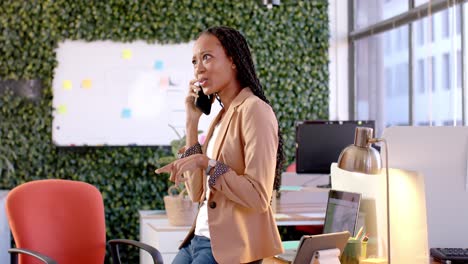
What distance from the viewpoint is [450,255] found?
271 centimetres

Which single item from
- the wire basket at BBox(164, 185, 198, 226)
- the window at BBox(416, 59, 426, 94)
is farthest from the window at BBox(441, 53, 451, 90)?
the wire basket at BBox(164, 185, 198, 226)

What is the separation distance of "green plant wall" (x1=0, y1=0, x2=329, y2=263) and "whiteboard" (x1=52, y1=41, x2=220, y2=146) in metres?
0.10

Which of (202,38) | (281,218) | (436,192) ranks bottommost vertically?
(281,218)

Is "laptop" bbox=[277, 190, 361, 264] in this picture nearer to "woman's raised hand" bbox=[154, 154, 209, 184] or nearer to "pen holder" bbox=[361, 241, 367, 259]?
"pen holder" bbox=[361, 241, 367, 259]

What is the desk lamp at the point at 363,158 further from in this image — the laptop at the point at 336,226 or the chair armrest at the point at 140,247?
the chair armrest at the point at 140,247

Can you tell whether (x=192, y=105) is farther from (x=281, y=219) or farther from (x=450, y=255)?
(x=281, y=219)

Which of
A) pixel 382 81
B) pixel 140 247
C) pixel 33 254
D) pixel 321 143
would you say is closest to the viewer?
pixel 33 254

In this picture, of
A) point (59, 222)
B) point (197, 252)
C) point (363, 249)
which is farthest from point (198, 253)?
point (59, 222)

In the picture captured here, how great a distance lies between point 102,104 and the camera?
7504 millimetres

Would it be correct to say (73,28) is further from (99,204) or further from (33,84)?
(99,204)

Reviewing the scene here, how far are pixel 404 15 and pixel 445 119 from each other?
4.03 feet

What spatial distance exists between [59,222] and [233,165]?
65.1 inches

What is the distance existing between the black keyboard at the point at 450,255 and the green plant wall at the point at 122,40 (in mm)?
5076

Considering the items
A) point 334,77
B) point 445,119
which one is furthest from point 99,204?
point 334,77
